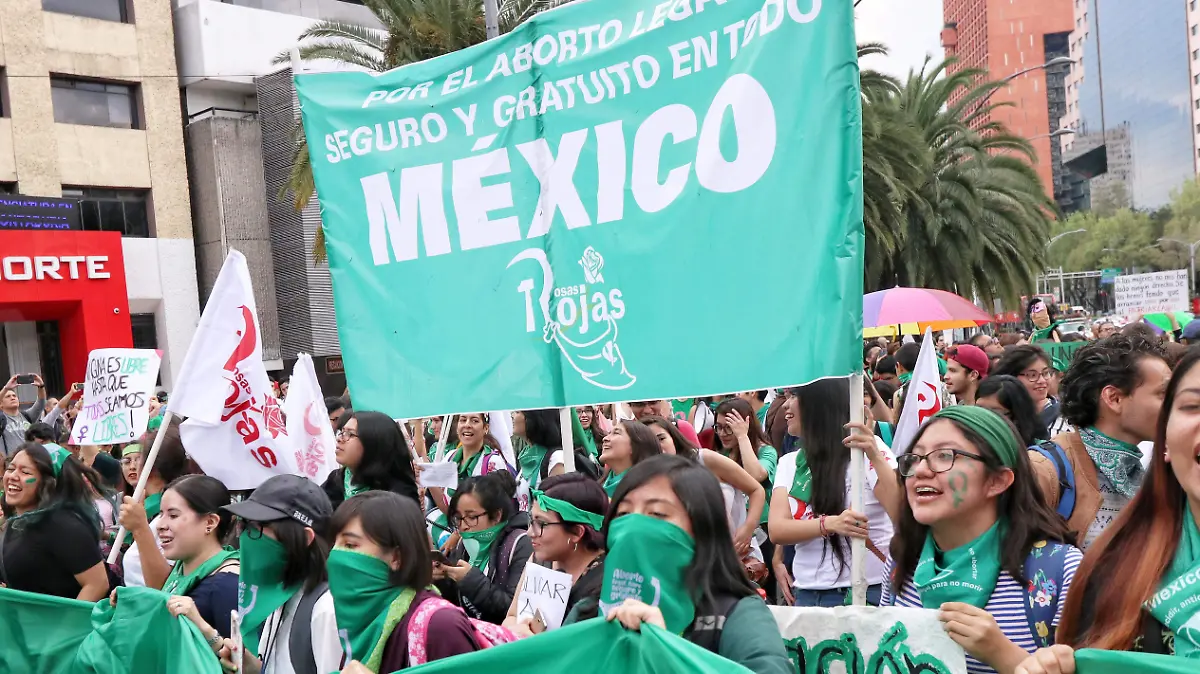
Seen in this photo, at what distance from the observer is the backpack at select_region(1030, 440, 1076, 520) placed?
12.7 ft

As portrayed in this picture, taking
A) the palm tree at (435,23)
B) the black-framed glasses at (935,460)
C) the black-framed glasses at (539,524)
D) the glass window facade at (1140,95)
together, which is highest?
the glass window facade at (1140,95)

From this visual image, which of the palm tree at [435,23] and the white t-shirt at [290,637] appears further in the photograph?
the palm tree at [435,23]

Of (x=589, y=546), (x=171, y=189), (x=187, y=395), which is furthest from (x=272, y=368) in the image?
(x=589, y=546)

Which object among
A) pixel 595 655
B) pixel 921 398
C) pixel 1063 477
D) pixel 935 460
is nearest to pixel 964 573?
pixel 935 460

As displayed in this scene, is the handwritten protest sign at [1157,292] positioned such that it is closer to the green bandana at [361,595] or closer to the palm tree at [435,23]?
the palm tree at [435,23]

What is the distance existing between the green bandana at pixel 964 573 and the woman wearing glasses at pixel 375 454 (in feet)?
9.07

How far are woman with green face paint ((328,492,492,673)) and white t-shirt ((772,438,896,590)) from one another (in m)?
1.67

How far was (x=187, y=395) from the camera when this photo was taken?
529 centimetres

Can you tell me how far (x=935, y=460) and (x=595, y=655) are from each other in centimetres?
104

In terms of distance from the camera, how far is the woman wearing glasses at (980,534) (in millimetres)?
2764

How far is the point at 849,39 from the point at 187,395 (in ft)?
11.3

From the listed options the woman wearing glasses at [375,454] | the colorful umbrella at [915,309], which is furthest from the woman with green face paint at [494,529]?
the colorful umbrella at [915,309]

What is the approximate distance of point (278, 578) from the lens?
3691 mm

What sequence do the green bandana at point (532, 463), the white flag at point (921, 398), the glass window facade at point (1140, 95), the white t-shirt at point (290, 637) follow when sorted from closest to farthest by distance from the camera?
the white t-shirt at point (290, 637)
the white flag at point (921, 398)
the green bandana at point (532, 463)
the glass window facade at point (1140, 95)
